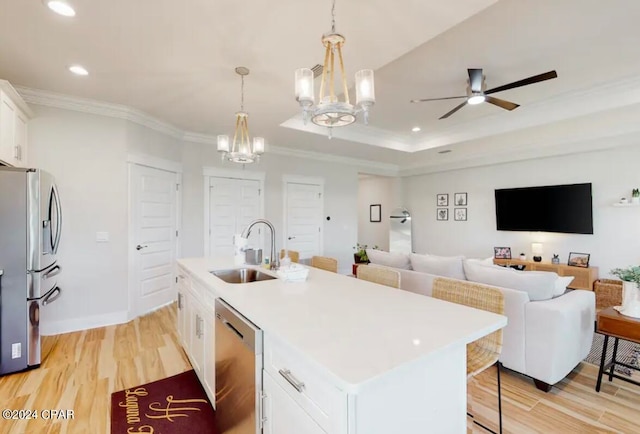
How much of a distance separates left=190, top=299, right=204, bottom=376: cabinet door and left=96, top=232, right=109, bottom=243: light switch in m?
2.09

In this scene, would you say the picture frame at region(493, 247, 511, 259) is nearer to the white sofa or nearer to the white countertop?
the white sofa

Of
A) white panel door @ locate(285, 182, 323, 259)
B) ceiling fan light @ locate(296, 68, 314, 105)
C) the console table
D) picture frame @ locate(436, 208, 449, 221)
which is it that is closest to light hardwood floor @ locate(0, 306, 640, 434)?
ceiling fan light @ locate(296, 68, 314, 105)

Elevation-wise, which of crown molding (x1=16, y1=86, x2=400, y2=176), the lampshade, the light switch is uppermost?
crown molding (x1=16, y1=86, x2=400, y2=176)

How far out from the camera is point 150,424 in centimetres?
201

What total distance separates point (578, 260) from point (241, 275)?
5.45 m

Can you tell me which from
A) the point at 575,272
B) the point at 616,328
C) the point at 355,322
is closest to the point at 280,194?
the point at 355,322

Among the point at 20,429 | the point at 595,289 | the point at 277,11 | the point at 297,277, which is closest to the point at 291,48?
the point at 277,11

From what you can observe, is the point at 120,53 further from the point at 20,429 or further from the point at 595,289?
the point at 595,289

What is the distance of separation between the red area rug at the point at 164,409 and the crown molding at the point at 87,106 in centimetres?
319

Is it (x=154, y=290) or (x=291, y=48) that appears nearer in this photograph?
(x=291, y=48)

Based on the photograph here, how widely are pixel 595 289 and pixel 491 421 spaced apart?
4055 mm

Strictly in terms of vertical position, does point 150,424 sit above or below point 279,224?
below

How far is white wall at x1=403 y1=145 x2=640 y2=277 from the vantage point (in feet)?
15.3

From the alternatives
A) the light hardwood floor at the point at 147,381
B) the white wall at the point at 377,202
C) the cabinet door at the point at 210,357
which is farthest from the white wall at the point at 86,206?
the white wall at the point at 377,202
